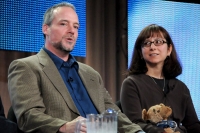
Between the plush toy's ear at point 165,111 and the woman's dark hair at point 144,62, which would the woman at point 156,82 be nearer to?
the woman's dark hair at point 144,62

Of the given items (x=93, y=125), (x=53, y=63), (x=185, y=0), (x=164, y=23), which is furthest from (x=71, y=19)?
(x=185, y=0)

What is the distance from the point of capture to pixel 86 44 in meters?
3.82

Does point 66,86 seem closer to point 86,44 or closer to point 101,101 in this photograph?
point 101,101

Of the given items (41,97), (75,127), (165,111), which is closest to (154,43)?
(165,111)

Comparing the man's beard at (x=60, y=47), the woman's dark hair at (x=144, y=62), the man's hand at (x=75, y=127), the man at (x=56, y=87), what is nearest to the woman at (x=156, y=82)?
the woman's dark hair at (x=144, y=62)

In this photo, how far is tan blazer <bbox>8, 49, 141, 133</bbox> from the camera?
2.26 m

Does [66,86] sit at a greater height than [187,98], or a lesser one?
greater

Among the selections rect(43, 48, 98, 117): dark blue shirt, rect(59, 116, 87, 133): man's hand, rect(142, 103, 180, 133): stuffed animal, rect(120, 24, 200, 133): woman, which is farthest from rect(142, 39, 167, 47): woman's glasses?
rect(59, 116, 87, 133): man's hand

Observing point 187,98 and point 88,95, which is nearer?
point 88,95

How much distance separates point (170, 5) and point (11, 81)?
7.31 feet

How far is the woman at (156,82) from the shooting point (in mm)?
3018

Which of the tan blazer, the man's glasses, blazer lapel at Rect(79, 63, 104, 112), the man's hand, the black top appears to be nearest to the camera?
the man's hand

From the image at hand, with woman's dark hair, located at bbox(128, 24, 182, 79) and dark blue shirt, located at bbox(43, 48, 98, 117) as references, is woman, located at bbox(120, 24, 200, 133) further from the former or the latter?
dark blue shirt, located at bbox(43, 48, 98, 117)

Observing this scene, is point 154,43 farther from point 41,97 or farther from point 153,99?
point 41,97
